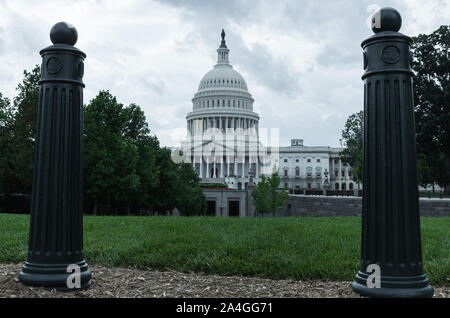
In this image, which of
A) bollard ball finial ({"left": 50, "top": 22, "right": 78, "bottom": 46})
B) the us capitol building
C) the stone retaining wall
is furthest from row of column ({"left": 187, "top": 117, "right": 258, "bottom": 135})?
→ bollard ball finial ({"left": 50, "top": 22, "right": 78, "bottom": 46})

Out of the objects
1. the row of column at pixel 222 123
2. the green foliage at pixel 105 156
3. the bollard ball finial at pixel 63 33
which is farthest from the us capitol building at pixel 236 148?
the bollard ball finial at pixel 63 33

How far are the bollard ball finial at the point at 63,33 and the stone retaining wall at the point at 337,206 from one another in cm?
1982

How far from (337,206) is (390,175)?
25222mm

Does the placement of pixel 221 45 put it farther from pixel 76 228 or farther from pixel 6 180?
pixel 76 228

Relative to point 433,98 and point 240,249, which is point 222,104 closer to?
point 433,98

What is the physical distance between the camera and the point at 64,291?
3906 mm

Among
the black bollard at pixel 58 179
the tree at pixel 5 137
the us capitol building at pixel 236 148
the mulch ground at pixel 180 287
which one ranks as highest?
the us capitol building at pixel 236 148

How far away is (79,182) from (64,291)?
98cm

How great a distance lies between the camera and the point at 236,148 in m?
99.4

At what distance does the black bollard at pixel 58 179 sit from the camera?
156 inches

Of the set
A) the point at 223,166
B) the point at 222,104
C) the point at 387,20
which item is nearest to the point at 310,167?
the point at 223,166

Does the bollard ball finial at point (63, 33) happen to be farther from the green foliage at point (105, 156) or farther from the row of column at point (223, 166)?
the row of column at point (223, 166)

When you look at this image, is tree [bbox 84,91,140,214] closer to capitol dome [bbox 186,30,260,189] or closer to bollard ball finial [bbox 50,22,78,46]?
bollard ball finial [bbox 50,22,78,46]

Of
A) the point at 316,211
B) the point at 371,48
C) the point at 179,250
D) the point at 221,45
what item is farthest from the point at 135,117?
the point at 221,45
